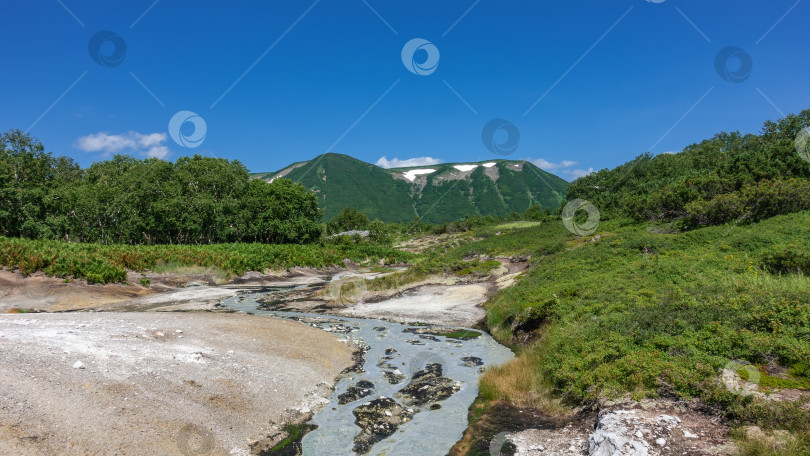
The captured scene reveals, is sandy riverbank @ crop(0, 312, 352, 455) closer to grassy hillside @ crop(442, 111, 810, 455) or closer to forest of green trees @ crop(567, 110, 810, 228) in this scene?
grassy hillside @ crop(442, 111, 810, 455)

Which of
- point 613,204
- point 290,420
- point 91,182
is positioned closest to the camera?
point 290,420

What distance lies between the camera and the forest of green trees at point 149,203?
2138 inches

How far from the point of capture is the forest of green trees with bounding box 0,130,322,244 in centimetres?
5431

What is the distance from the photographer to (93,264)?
33.3 metres

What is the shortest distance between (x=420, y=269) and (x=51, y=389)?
105 feet

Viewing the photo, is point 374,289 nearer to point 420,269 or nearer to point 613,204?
point 420,269

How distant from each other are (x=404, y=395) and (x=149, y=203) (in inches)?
2629

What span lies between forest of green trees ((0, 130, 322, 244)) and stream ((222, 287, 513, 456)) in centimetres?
5360

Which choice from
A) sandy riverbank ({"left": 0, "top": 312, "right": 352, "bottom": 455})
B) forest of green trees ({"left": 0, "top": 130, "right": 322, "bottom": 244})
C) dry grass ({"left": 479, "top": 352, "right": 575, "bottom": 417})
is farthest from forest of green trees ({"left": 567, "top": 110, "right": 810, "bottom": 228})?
forest of green trees ({"left": 0, "top": 130, "right": 322, "bottom": 244})

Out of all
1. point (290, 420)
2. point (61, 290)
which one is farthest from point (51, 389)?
point (61, 290)

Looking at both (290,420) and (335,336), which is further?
(335,336)

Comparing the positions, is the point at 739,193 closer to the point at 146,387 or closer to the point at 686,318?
the point at 686,318

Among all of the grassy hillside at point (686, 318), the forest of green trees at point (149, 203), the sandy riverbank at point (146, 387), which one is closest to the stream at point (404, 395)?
the sandy riverbank at point (146, 387)

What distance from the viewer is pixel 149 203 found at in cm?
6562
